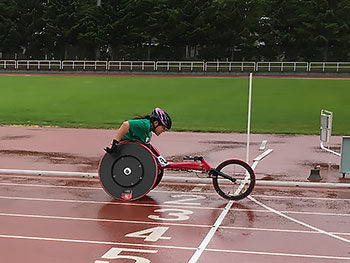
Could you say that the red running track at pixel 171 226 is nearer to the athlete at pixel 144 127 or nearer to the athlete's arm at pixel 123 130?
the athlete at pixel 144 127

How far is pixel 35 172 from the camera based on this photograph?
36.6 feet

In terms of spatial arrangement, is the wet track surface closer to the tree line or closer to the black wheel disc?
the black wheel disc

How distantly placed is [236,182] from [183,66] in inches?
1700

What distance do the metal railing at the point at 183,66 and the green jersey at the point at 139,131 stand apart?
137 feet

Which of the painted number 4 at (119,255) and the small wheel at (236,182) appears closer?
the painted number 4 at (119,255)

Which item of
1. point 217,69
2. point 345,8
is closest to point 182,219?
point 217,69

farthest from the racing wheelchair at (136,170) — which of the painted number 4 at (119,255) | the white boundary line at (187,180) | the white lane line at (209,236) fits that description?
→ the painted number 4 at (119,255)

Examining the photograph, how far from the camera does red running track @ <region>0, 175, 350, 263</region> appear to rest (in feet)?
20.6

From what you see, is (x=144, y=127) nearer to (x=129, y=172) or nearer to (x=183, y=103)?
(x=129, y=172)

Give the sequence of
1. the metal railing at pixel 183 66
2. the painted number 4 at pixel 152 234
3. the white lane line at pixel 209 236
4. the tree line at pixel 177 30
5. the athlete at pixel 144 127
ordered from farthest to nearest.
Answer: the tree line at pixel 177 30
the metal railing at pixel 183 66
the athlete at pixel 144 127
the painted number 4 at pixel 152 234
the white lane line at pixel 209 236

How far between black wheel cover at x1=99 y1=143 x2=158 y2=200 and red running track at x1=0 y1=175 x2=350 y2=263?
8.8 inches

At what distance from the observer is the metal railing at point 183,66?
49.6 metres

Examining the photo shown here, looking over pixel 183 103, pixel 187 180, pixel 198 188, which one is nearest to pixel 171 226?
pixel 198 188

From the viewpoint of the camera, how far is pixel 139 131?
342 inches
